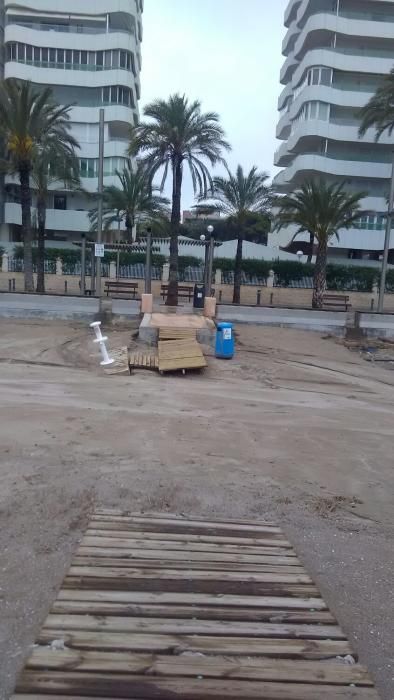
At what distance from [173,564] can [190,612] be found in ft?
1.97

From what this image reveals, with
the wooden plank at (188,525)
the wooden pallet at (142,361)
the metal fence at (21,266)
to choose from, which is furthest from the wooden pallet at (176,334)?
the metal fence at (21,266)

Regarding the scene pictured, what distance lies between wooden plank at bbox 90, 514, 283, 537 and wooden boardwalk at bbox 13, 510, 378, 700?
26cm

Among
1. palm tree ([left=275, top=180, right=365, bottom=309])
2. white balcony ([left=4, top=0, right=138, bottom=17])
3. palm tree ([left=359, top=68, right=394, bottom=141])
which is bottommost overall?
palm tree ([left=275, top=180, right=365, bottom=309])

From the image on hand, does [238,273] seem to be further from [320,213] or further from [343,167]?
[343,167]

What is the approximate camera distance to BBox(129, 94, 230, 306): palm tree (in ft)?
81.4

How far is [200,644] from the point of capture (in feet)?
9.70

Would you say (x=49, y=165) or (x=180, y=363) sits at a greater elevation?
(x=49, y=165)

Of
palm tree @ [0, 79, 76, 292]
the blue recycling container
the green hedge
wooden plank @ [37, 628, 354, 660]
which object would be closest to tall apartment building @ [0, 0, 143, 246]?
the green hedge

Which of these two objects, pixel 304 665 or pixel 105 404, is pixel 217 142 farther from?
pixel 304 665

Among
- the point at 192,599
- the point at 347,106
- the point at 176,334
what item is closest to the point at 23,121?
the point at 176,334

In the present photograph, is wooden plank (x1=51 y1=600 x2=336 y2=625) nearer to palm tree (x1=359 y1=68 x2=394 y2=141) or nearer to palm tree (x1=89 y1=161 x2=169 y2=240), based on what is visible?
palm tree (x1=359 y1=68 x2=394 y2=141)

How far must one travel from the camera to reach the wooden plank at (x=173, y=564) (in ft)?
12.5

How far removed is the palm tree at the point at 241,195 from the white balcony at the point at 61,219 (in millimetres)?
16759

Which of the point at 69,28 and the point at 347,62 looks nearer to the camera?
the point at 347,62
